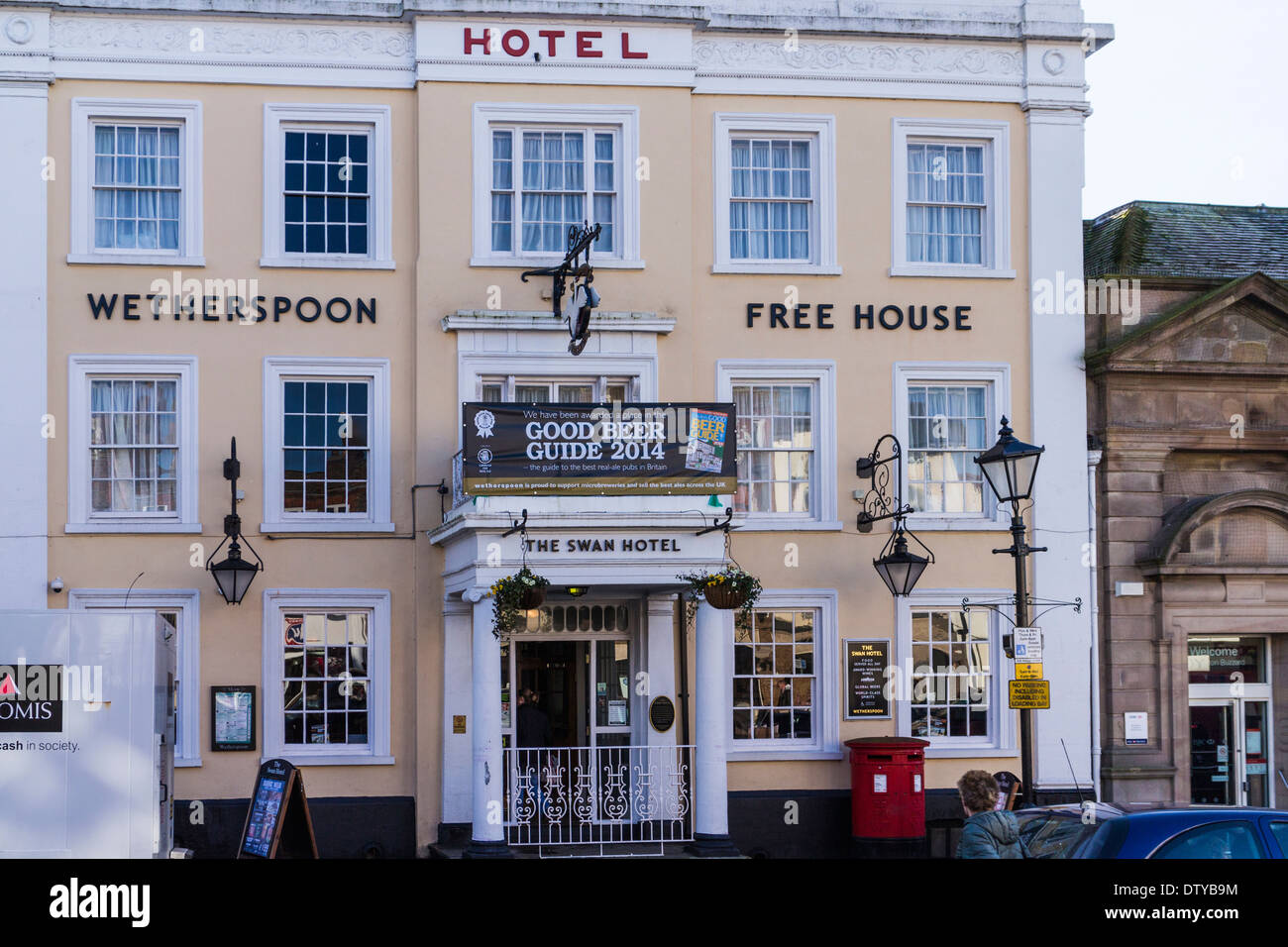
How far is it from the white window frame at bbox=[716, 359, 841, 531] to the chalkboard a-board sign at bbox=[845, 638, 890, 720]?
156cm

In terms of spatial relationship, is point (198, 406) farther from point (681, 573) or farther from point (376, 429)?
point (681, 573)

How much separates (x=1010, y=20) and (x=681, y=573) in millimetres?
8797

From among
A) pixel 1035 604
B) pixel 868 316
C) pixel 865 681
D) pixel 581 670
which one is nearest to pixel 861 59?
pixel 868 316

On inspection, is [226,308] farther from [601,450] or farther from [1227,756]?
[1227,756]

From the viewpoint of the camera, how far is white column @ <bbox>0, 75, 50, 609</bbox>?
58.4 ft

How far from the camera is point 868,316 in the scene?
19.4 metres

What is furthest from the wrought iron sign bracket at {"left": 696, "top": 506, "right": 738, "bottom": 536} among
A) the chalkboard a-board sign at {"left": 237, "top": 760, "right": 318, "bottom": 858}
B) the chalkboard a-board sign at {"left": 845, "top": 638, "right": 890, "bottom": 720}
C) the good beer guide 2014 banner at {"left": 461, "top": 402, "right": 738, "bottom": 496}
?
the chalkboard a-board sign at {"left": 237, "top": 760, "right": 318, "bottom": 858}

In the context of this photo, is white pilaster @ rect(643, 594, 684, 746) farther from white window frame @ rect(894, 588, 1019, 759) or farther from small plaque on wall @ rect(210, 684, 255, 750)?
small plaque on wall @ rect(210, 684, 255, 750)

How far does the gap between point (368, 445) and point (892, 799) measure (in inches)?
300

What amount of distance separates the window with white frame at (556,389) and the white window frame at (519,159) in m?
1.42

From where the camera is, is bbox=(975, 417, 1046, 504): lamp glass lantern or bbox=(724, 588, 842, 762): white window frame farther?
bbox=(724, 588, 842, 762): white window frame

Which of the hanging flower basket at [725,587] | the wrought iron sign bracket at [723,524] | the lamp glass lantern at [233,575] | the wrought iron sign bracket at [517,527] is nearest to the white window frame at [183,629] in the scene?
the lamp glass lantern at [233,575]

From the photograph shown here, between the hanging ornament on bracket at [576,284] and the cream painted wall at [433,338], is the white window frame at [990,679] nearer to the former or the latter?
the cream painted wall at [433,338]

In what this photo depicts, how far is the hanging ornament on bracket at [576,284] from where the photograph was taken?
17203mm
